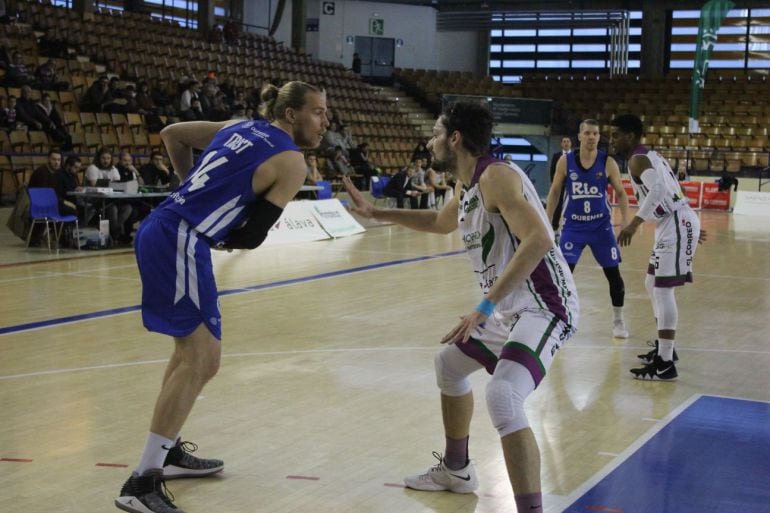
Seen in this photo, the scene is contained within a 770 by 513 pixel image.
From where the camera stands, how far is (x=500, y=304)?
3.67 meters

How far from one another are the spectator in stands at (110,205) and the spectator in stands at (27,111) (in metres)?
2.30

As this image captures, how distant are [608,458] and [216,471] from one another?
5.95 feet

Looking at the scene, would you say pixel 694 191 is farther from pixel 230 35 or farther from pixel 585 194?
pixel 585 194

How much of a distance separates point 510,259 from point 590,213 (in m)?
4.46

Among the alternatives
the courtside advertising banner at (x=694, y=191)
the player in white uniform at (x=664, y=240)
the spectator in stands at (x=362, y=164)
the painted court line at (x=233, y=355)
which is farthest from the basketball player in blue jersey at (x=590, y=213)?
the courtside advertising banner at (x=694, y=191)

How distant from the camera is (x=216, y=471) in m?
4.20

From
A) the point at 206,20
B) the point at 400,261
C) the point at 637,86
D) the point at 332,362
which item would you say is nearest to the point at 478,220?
the point at 332,362

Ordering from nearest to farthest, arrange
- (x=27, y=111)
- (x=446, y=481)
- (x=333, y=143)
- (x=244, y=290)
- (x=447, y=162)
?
(x=447, y=162), (x=446, y=481), (x=244, y=290), (x=27, y=111), (x=333, y=143)

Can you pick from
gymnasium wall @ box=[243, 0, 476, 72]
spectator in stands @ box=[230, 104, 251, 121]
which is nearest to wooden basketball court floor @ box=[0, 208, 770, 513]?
spectator in stands @ box=[230, 104, 251, 121]

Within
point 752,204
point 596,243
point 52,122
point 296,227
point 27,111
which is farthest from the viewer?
point 752,204

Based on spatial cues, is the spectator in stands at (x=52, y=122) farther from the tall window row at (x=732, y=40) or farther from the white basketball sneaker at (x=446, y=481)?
the tall window row at (x=732, y=40)

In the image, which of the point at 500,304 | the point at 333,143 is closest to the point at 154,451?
the point at 500,304

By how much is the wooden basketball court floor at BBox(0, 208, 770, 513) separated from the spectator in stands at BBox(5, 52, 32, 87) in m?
5.94

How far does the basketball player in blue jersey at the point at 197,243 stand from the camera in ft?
11.9
